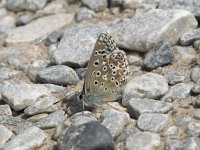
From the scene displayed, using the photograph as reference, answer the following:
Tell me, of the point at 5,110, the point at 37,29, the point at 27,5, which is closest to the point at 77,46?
the point at 37,29

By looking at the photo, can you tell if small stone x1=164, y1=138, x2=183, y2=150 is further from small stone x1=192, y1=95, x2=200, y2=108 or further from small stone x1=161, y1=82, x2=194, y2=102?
small stone x1=161, y1=82, x2=194, y2=102

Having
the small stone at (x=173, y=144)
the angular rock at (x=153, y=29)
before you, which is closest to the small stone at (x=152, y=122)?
the small stone at (x=173, y=144)

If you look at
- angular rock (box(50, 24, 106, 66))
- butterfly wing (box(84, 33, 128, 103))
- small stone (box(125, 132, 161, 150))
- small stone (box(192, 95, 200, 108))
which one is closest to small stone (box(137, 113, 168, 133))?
small stone (box(125, 132, 161, 150))

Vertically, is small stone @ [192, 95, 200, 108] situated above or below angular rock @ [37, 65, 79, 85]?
above

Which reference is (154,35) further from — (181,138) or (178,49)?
(181,138)

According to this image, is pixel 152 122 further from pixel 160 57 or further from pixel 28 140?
pixel 160 57

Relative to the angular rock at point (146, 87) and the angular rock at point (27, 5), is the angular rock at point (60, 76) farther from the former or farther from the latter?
the angular rock at point (27, 5)
